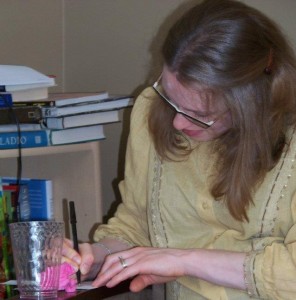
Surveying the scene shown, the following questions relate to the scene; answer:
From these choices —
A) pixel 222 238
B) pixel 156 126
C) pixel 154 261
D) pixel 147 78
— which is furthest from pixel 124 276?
pixel 147 78

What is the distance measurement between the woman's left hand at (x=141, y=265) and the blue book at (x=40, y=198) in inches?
16.7

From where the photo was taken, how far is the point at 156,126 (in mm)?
1496

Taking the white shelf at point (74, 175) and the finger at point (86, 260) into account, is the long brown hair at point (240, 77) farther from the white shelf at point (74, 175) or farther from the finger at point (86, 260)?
the white shelf at point (74, 175)

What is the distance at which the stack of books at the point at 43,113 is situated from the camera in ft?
5.16

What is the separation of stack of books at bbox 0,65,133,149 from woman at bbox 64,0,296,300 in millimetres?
198

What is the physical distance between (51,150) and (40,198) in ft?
0.49

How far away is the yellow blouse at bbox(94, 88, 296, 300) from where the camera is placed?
1290mm

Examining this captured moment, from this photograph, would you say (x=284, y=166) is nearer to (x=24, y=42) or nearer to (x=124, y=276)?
(x=124, y=276)

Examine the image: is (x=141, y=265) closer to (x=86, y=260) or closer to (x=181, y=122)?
(x=86, y=260)

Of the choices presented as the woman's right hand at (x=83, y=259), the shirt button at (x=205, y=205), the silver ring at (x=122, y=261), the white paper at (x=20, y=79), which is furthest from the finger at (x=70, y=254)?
the white paper at (x=20, y=79)

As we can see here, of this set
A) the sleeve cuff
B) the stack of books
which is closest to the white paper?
the stack of books

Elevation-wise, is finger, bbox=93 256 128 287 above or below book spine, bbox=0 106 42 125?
below

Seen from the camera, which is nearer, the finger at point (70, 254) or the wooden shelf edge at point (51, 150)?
the finger at point (70, 254)

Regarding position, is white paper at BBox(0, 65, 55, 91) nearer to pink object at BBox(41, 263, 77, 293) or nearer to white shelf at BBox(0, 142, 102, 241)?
white shelf at BBox(0, 142, 102, 241)
